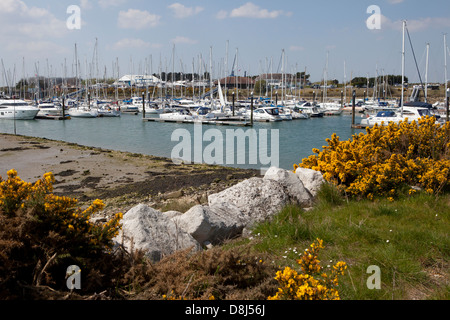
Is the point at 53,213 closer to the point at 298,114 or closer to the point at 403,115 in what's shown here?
the point at 403,115

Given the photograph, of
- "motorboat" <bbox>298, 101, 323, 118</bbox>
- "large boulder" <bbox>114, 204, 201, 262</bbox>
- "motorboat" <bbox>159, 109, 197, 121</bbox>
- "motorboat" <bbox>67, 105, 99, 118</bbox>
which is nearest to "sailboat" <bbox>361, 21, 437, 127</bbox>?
"motorboat" <bbox>298, 101, 323, 118</bbox>

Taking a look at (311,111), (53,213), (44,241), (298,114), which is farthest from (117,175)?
(311,111)

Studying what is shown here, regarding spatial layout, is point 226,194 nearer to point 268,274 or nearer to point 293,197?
point 293,197

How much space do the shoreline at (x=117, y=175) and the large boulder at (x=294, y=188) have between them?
90.9 inches

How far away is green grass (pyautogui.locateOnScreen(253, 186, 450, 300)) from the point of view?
14.9ft

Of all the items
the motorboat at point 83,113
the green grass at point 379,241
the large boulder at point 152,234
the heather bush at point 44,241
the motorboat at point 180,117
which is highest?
the motorboat at point 83,113

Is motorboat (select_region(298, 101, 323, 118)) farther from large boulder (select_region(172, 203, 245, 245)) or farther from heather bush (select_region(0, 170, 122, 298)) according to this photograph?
heather bush (select_region(0, 170, 122, 298))

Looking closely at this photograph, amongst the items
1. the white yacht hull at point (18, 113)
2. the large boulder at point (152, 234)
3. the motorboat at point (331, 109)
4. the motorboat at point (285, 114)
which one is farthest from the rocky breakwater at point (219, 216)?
the motorboat at point (331, 109)

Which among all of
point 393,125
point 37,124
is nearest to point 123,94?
point 37,124

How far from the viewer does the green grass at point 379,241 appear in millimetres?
4547

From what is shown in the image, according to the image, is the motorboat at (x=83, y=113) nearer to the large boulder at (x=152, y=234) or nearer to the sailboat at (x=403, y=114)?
the sailboat at (x=403, y=114)

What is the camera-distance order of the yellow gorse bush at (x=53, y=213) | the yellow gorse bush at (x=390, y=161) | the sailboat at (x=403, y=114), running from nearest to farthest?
the yellow gorse bush at (x=53, y=213)
the yellow gorse bush at (x=390, y=161)
the sailboat at (x=403, y=114)

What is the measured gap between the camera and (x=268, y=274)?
4.40 metres
